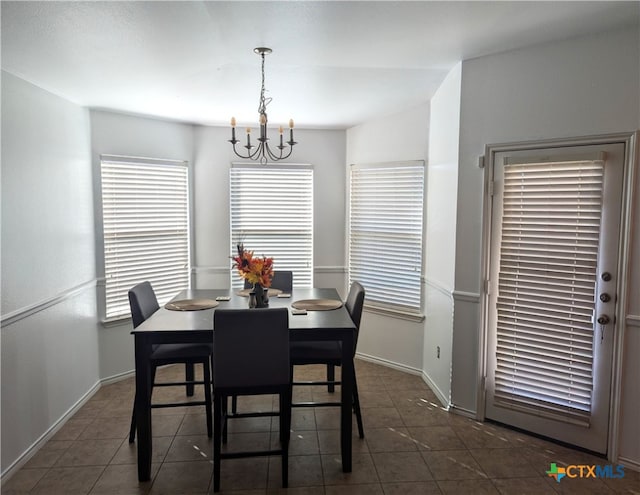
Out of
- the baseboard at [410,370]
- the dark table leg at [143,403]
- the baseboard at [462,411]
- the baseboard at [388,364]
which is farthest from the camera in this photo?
the baseboard at [388,364]

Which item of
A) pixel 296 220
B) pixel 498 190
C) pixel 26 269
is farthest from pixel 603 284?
pixel 26 269

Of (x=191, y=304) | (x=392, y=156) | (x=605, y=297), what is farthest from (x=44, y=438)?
(x=605, y=297)

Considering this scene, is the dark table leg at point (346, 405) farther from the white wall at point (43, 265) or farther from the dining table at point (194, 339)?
the white wall at point (43, 265)

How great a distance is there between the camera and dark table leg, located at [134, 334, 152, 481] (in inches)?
97.1

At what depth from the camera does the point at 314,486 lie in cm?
244

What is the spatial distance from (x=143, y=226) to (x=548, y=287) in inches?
142

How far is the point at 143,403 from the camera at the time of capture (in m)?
2.47

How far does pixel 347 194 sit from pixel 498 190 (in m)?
2.01

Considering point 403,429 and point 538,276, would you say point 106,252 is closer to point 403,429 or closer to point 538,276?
point 403,429

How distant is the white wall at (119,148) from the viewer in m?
3.86

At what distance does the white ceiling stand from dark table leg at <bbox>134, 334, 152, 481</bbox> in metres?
1.71

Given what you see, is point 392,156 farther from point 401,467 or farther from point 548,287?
point 401,467

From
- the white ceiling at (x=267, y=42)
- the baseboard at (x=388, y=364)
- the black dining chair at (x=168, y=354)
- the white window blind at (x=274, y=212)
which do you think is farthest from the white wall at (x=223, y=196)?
the black dining chair at (x=168, y=354)

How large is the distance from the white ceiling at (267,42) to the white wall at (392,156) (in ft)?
1.56
